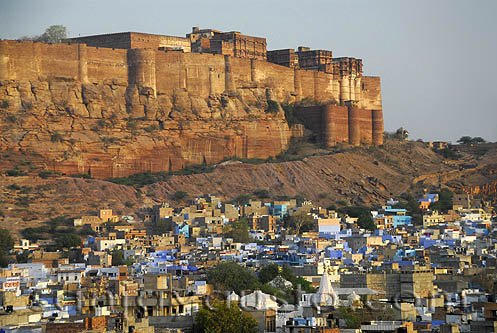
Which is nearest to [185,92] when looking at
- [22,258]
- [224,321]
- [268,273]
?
[22,258]

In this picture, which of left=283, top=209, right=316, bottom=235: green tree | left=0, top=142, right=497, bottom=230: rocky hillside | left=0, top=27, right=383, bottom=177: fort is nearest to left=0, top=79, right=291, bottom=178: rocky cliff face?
left=0, top=27, right=383, bottom=177: fort

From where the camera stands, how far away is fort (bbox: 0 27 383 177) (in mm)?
72812

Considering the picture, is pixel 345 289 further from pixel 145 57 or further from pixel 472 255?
pixel 145 57

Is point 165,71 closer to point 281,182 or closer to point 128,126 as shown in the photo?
point 128,126

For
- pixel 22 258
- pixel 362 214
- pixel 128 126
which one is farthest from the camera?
pixel 128 126

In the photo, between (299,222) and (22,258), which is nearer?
(22,258)

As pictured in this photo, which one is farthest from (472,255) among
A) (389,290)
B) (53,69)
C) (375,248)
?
(53,69)

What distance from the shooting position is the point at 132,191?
235ft

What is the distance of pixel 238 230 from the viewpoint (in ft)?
202

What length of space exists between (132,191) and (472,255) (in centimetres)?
2691

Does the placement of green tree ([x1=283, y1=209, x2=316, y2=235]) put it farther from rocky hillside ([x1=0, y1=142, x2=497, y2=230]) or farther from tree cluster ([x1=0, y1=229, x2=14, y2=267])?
tree cluster ([x1=0, y1=229, x2=14, y2=267])

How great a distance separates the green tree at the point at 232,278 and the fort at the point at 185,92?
107 ft

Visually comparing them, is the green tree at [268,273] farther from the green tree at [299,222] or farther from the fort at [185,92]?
the fort at [185,92]

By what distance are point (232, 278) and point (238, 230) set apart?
22.5m
